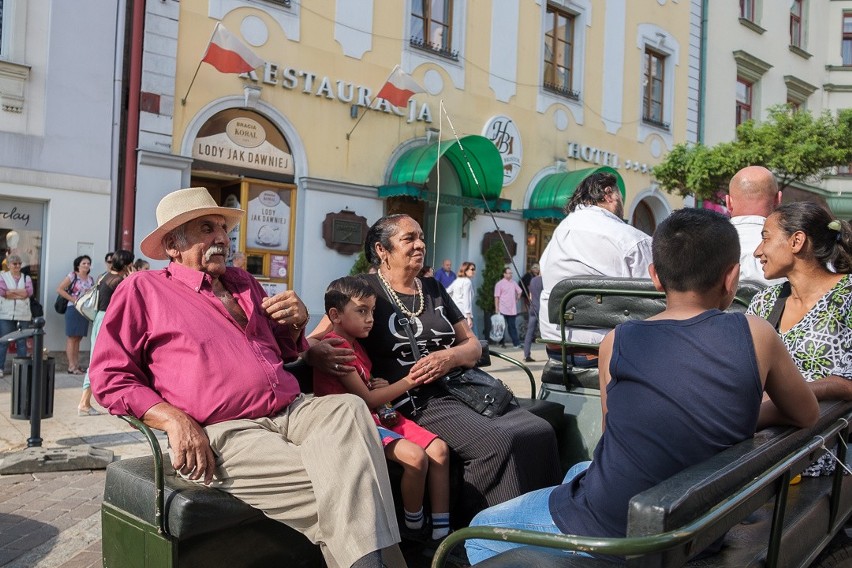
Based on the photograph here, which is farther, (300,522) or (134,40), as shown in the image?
Answer: (134,40)

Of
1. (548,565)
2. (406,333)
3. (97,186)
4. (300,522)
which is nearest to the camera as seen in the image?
(548,565)

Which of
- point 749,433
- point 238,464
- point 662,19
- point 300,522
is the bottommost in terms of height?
point 300,522

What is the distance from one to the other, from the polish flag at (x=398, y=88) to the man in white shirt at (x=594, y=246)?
26.3 ft

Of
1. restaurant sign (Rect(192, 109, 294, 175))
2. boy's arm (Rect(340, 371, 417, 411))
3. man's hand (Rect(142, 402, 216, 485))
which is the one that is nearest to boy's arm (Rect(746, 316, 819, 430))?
boy's arm (Rect(340, 371, 417, 411))

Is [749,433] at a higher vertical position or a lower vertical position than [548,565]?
higher

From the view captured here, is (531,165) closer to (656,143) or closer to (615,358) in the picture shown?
(656,143)

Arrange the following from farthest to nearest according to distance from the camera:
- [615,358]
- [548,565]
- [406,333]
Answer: [406,333], [615,358], [548,565]

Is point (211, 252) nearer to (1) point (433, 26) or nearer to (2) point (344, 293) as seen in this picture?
(2) point (344, 293)

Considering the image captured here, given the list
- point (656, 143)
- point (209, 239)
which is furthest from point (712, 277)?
point (656, 143)

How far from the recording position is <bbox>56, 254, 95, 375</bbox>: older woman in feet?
29.7

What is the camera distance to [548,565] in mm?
1763

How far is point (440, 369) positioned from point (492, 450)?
0.44 metres

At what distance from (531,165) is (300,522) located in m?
13.1

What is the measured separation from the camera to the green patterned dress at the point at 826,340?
108 inches
